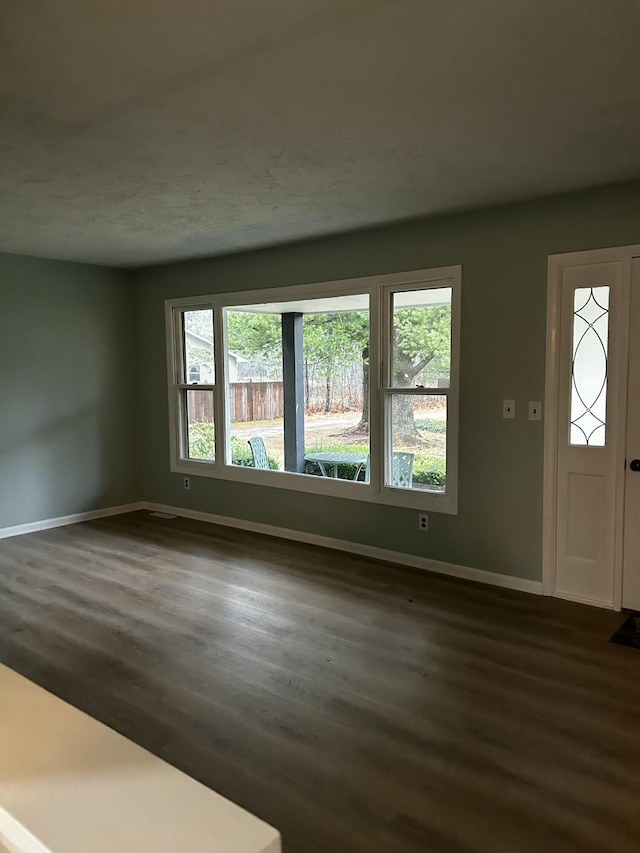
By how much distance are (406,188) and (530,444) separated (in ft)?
5.63

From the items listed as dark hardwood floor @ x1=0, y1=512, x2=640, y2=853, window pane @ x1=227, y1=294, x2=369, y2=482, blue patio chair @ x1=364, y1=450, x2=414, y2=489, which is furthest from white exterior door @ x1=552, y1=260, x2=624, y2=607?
window pane @ x1=227, y1=294, x2=369, y2=482

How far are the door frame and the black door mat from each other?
0.52 feet

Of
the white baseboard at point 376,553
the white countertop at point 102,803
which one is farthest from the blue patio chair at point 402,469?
the white countertop at point 102,803

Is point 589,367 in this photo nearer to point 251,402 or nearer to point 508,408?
point 508,408

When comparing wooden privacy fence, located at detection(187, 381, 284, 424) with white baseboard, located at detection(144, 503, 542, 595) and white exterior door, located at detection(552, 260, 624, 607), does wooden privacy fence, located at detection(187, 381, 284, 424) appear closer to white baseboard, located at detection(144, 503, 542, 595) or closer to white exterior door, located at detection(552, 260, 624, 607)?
white baseboard, located at detection(144, 503, 542, 595)

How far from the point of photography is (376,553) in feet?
15.4

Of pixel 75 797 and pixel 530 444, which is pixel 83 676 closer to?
pixel 75 797

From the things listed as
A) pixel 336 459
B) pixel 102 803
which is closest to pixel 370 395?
pixel 336 459

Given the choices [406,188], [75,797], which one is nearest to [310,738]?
[75,797]

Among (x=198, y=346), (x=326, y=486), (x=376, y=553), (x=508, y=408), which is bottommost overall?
(x=376, y=553)

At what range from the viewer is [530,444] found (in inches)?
153

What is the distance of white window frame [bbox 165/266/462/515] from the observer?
423 centimetres

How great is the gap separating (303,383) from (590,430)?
8.18 ft

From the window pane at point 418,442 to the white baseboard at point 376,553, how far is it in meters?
0.52
